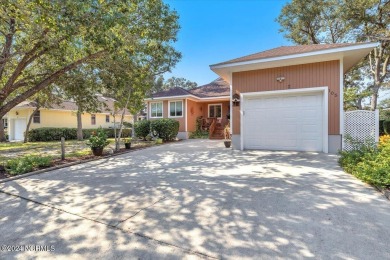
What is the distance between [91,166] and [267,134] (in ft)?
22.3

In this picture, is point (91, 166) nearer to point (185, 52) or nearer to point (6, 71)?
point (6, 71)

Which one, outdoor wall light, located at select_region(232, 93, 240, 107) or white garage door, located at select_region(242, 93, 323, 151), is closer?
white garage door, located at select_region(242, 93, 323, 151)

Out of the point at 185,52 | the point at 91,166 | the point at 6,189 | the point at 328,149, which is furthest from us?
the point at 185,52

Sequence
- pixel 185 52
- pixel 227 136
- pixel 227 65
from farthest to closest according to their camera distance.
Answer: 1. pixel 185 52
2. pixel 227 136
3. pixel 227 65

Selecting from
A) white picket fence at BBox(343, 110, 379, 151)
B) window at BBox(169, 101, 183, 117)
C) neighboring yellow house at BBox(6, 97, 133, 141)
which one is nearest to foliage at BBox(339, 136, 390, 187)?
white picket fence at BBox(343, 110, 379, 151)

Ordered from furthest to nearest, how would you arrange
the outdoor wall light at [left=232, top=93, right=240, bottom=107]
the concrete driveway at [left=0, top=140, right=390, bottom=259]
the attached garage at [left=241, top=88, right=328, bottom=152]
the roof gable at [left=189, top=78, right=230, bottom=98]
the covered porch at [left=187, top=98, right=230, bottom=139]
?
the roof gable at [left=189, top=78, right=230, bottom=98]
the covered porch at [left=187, top=98, right=230, bottom=139]
the outdoor wall light at [left=232, top=93, right=240, bottom=107]
the attached garage at [left=241, top=88, right=328, bottom=152]
the concrete driveway at [left=0, top=140, right=390, bottom=259]

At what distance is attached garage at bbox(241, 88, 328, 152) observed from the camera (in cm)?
823

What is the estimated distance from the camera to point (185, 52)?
52.4ft

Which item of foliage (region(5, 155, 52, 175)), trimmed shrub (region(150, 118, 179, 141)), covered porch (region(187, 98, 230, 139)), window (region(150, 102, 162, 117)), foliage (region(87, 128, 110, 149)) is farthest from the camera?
window (region(150, 102, 162, 117))

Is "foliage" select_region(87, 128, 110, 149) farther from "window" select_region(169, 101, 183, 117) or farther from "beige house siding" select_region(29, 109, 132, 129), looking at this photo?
"beige house siding" select_region(29, 109, 132, 129)

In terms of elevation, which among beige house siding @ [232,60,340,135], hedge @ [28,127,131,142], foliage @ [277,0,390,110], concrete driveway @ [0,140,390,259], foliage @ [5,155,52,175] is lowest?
concrete driveway @ [0,140,390,259]

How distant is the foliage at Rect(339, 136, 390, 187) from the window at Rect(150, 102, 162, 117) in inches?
569

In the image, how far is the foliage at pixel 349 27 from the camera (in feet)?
43.0

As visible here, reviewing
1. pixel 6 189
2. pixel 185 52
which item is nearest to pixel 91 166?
pixel 6 189
